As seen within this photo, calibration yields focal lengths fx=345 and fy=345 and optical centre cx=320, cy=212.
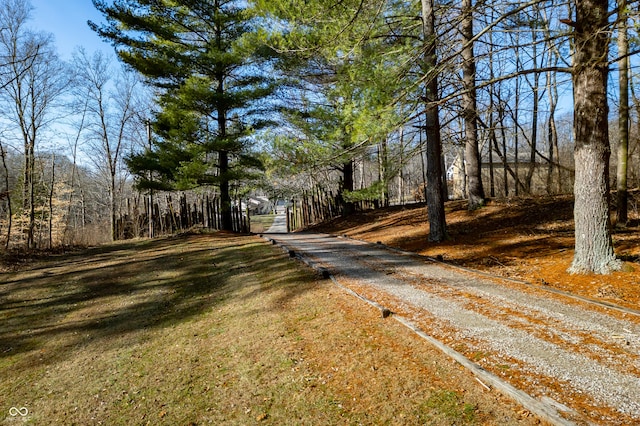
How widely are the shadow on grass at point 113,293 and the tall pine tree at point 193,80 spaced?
3776mm

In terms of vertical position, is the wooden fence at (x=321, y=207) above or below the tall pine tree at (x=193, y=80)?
below

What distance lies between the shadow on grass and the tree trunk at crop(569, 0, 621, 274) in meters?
4.87

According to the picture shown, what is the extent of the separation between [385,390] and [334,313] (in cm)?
181

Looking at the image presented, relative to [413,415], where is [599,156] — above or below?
above

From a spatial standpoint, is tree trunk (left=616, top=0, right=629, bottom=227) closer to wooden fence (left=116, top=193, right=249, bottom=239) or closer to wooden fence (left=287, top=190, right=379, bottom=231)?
wooden fence (left=287, top=190, right=379, bottom=231)

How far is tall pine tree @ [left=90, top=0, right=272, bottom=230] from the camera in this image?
1245cm

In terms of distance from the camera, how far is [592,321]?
3.77 m

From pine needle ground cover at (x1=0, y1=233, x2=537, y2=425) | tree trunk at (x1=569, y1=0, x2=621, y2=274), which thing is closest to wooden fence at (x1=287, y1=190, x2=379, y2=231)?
pine needle ground cover at (x1=0, y1=233, x2=537, y2=425)

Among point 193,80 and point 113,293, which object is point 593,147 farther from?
point 193,80

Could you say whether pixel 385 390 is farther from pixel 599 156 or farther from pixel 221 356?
pixel 599 156

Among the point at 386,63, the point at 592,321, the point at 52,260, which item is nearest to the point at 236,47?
the point at 386,63

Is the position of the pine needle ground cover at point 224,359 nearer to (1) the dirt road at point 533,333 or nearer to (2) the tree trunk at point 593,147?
(1) the dirt road at point 533,333

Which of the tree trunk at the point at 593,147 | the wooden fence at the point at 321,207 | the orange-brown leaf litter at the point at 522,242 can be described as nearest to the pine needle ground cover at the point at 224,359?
the orange-brown leaf litter at the point at 522,242

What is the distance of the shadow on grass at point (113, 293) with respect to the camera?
5.37 m
